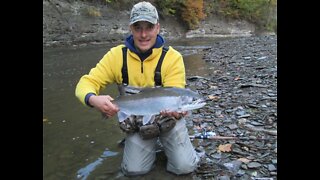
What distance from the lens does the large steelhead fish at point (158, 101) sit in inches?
155

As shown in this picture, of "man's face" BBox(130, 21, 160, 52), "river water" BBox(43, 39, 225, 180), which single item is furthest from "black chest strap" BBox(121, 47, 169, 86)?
"river water" BBox(43, 39, 225, 180)

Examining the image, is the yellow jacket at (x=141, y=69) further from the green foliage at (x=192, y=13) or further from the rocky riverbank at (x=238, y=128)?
the green foliage at (x=192, y=13)

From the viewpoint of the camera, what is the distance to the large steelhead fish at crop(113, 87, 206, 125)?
393cm

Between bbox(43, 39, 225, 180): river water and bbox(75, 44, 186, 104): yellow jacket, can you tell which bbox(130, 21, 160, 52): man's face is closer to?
bbox(75, 44, 186, 104): yellow jacket

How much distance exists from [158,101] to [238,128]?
8.16 feet

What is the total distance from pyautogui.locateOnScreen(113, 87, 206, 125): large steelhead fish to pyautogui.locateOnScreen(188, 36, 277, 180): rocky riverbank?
110 centimetres

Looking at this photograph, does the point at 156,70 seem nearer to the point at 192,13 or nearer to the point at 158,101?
the point at 158,101

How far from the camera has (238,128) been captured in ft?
19.6

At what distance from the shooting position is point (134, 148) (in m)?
4.71
